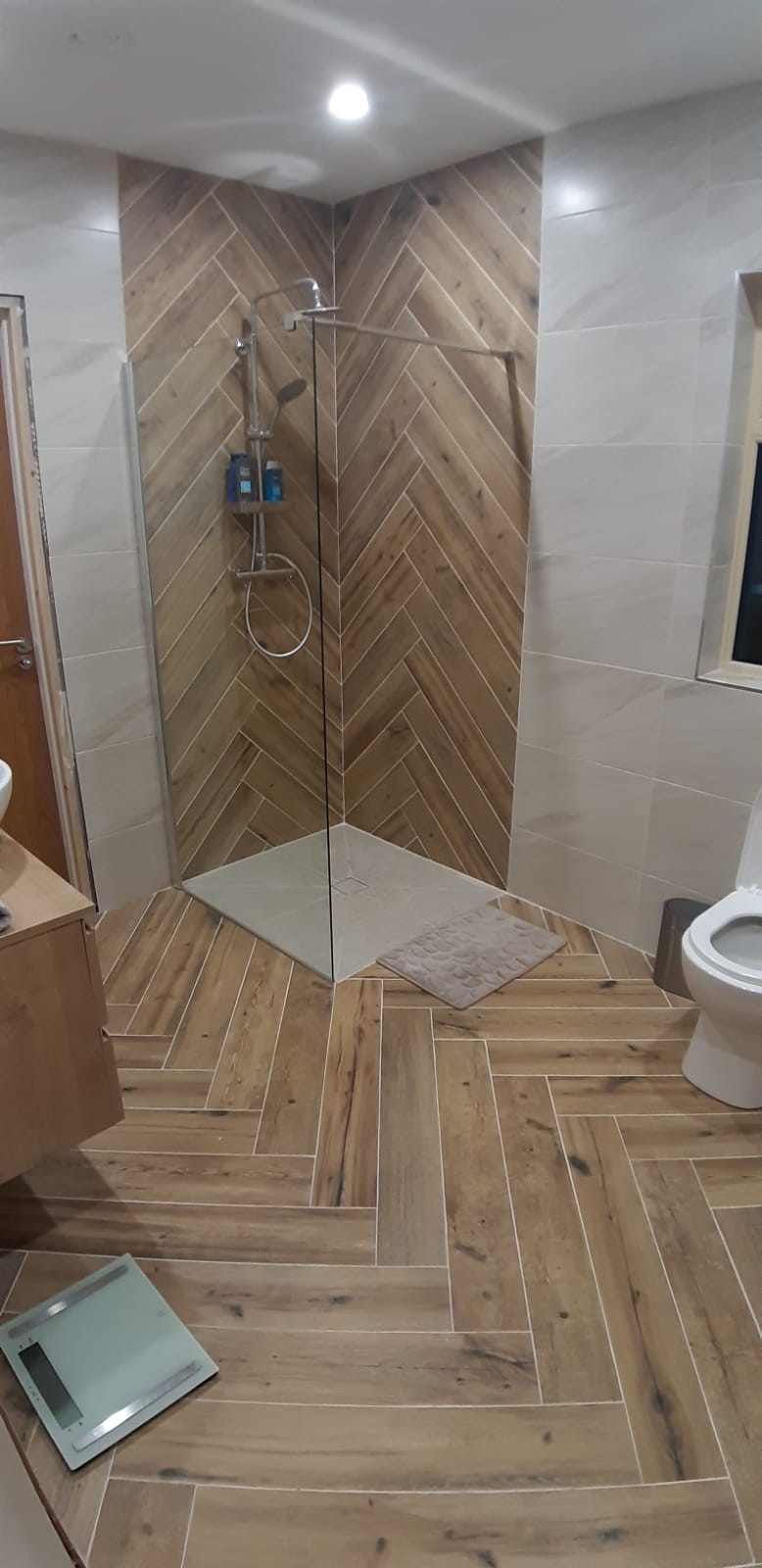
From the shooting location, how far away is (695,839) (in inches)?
111

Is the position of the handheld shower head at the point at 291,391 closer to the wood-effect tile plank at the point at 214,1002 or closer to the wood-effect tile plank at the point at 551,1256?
the wood-effect tile plank at the point at 214,1002

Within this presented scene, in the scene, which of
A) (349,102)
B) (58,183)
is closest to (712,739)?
(349,102)

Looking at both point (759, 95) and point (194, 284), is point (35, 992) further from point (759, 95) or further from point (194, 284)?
point (759, 95)

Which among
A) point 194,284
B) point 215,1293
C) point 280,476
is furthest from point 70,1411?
point 194,284

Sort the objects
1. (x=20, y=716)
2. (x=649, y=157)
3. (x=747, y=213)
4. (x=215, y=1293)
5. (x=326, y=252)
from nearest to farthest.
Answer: (x=215, y=1293)
(x=747, y=213)
(x=649, y=157)
(x=20, y=716)
(x=326, y=252)

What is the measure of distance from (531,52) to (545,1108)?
8.53ft

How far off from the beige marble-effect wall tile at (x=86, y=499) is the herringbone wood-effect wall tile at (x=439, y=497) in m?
1.01

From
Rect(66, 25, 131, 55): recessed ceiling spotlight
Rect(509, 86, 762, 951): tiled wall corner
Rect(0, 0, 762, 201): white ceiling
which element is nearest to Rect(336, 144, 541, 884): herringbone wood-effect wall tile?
Rect(509, 86, 762, 951): tiled wall corner

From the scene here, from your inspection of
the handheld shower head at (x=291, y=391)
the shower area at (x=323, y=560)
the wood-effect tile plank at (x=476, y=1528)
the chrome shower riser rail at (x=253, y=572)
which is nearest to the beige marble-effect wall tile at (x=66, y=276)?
the shower area at (x=323, y=560)

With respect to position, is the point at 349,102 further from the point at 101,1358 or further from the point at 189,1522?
the point at 189,1522

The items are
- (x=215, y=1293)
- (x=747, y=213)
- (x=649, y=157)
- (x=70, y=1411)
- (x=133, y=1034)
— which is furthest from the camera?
(x=133, y=1034)

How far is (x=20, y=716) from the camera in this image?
297 cm

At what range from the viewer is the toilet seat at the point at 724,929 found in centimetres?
217

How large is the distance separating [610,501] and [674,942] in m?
1.39
